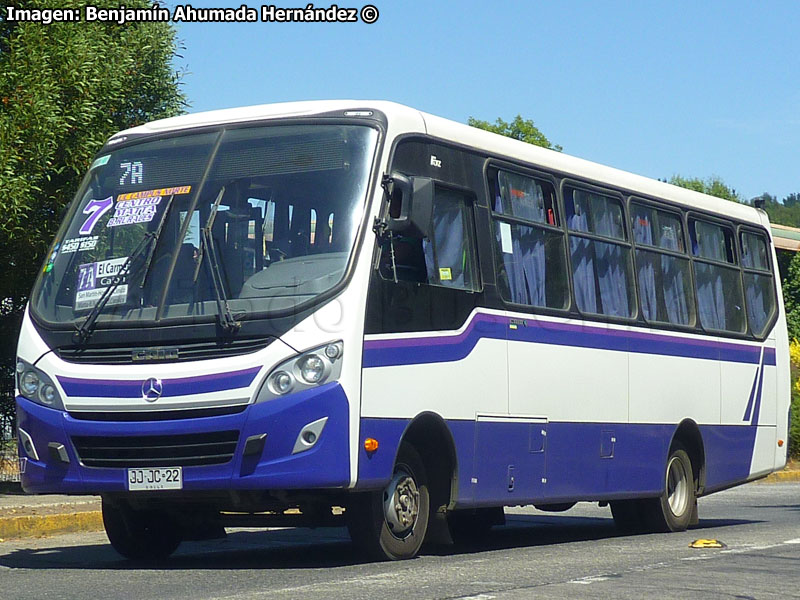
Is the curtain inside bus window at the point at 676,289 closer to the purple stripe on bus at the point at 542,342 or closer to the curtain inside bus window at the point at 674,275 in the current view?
the curtain inside bus window at the point at 674,275

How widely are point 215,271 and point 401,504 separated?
2.11 meters

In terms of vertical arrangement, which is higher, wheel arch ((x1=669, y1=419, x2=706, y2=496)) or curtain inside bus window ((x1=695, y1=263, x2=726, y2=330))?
curtain inside bus window ((x1=695, y1=263, x2=726, y2=330))

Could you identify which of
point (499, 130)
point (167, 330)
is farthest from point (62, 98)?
point (499, 130)

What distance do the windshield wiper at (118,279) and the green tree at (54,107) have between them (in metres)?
5.73

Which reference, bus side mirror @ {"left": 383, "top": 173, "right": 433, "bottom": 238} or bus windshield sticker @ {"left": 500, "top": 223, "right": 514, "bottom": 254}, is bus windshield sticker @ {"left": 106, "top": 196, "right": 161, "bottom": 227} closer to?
bus side mirror @ {"left": 383, "top": 173, "right": 433, "bottom": 238}

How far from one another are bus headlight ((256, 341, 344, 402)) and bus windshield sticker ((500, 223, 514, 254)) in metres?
2.67

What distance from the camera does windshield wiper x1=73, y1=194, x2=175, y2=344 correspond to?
10125mm

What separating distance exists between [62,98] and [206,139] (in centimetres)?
710

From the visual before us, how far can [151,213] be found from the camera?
34.4ft

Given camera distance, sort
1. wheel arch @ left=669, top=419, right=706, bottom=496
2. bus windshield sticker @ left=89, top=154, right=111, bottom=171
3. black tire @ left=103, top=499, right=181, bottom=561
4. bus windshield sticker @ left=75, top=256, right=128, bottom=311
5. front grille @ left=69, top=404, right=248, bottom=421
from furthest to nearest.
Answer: wheel arch @ left=669, top=419, right=706, bottom=496 < bus windshield sticker @ left=89, top=154, right=111, bottom=171 < black tire @ left=103, top=499, right=181, bottom=561 < bus windshield sticker @ left=75, top=256, right=128, bottom=311 < front grille @ left=69, top=404, right=248, bottom=421

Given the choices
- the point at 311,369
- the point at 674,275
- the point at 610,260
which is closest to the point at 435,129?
the point at 311,369

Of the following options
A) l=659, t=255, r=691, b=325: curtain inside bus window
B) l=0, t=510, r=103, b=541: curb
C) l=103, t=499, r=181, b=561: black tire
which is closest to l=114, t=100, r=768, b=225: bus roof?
l=659, t=255, r=691, b=325: curtain inside bus window

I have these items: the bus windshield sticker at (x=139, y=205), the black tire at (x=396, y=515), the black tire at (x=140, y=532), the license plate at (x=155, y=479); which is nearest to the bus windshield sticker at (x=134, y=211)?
the bus windshield sticker at (x=139, y=205)

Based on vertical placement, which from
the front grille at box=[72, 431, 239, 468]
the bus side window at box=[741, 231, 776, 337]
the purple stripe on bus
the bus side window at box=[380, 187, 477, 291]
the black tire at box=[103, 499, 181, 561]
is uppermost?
the bus side window at box=[741, 231, 776, 337]
